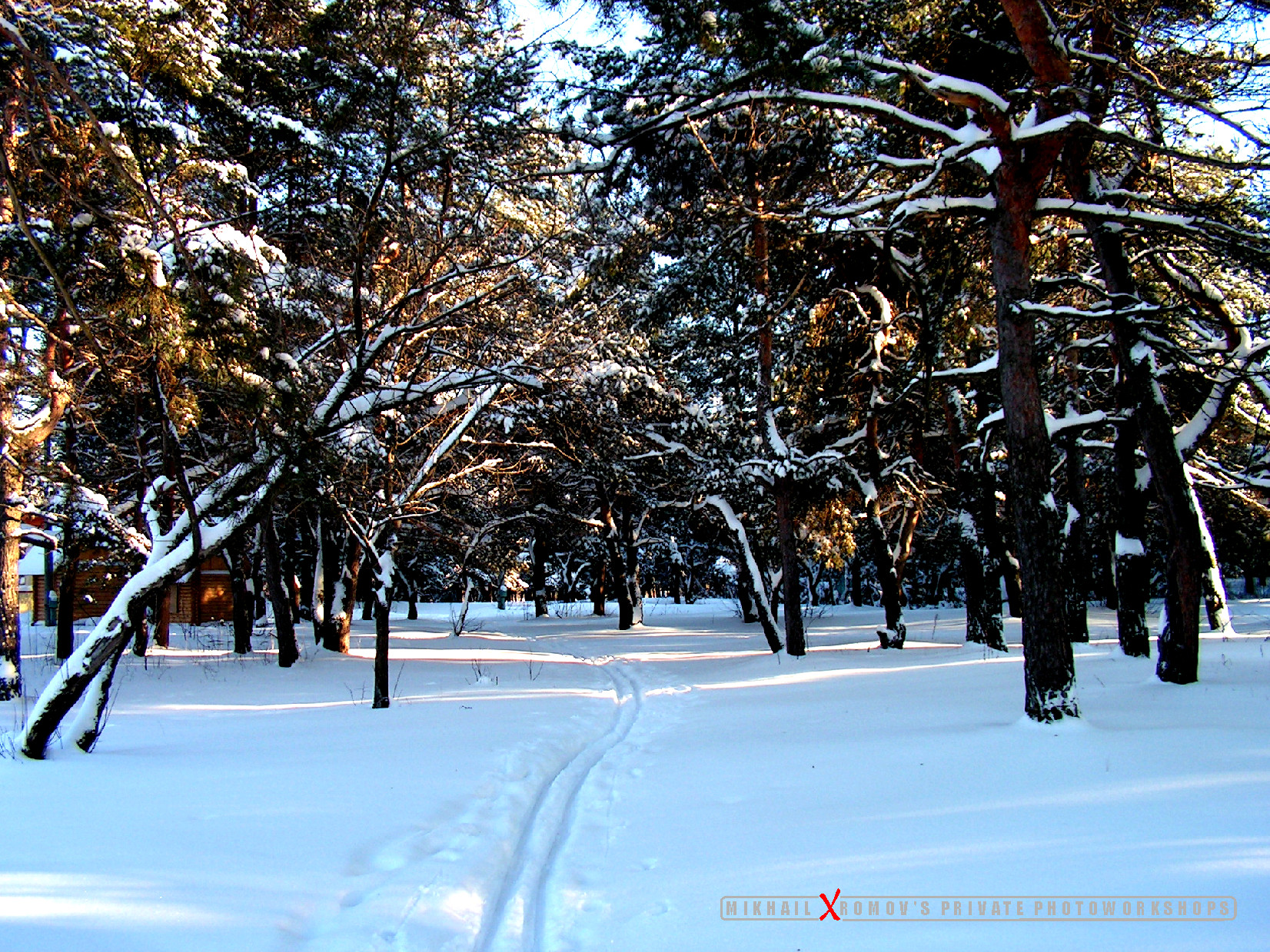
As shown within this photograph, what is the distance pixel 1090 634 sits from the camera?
17969mm

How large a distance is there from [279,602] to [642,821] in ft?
42.8

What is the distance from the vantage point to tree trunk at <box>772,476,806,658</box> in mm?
14227

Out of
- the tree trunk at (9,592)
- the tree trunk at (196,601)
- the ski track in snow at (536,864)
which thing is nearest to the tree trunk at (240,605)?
the tree trunk at (9,592)

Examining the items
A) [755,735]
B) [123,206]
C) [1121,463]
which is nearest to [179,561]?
[123,206]

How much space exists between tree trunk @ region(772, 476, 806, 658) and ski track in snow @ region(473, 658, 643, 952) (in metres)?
7.07

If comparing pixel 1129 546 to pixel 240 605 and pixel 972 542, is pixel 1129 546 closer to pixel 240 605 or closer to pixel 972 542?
pixel 972 542

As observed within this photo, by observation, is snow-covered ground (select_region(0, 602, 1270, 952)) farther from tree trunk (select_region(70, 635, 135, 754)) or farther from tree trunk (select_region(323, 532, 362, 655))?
tree trunk (select_region(323, 532, 362, 655))

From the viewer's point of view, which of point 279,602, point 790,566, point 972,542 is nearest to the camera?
point 790,566

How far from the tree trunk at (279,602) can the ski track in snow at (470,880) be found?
11.0 meters

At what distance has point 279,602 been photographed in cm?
1591

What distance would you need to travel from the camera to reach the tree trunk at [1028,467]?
6.55 m

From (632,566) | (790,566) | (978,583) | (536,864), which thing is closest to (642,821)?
(536,864)

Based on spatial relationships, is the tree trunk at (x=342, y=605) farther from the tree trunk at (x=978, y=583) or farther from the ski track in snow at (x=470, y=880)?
the tree trunk at (x=978, y=583)

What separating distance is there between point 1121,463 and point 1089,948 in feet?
27.8
